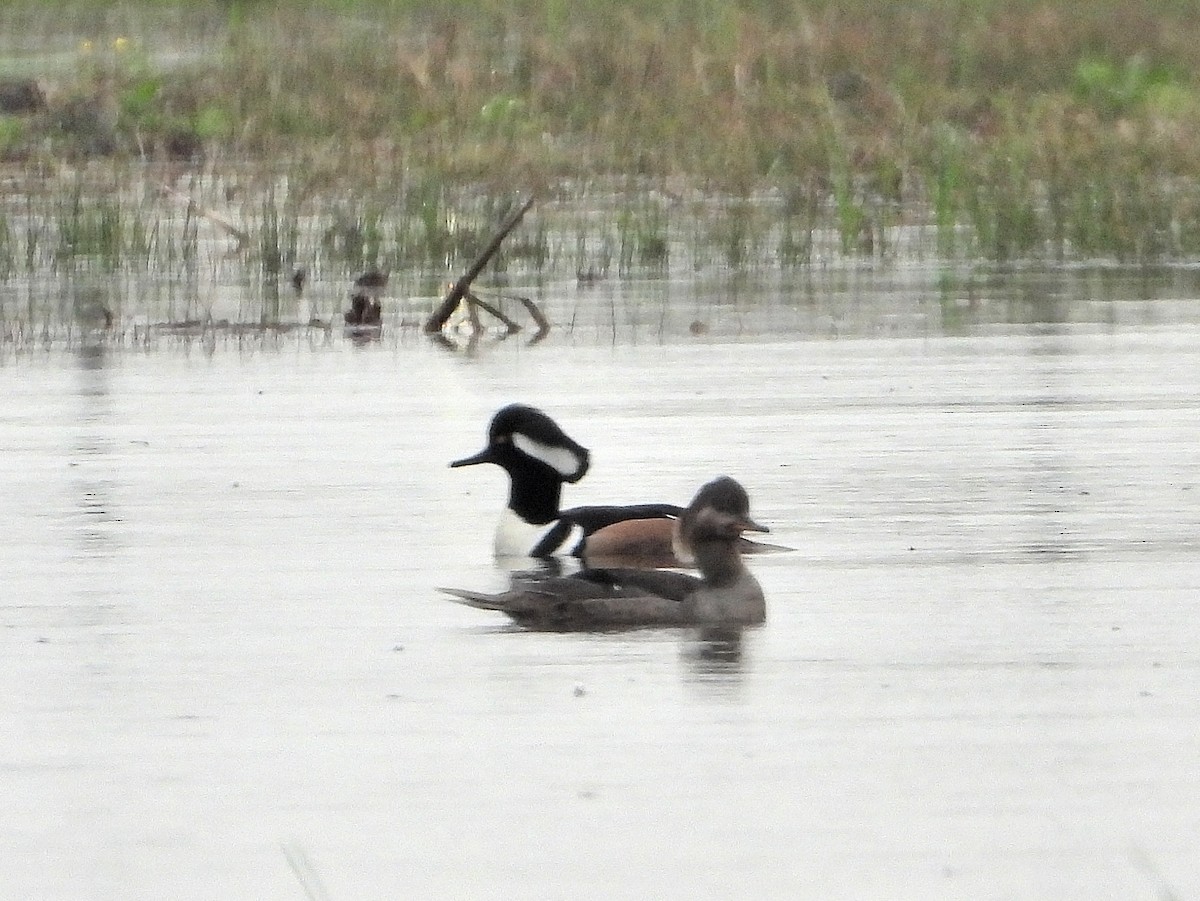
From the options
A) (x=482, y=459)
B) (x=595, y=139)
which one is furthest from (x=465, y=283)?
(x=595, y=139)

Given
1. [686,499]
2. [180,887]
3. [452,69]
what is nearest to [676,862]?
[180,887]

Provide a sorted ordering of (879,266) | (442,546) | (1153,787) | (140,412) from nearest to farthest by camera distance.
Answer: (1153,787) → (442,546) → (140,412) → (879,266)

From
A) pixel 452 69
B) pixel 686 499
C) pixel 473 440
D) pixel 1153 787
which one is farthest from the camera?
pixel 452 69

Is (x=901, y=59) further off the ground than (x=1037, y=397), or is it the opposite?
(x=901, y=59)

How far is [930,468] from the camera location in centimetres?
1177

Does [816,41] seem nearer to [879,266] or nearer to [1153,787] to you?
[879,266]

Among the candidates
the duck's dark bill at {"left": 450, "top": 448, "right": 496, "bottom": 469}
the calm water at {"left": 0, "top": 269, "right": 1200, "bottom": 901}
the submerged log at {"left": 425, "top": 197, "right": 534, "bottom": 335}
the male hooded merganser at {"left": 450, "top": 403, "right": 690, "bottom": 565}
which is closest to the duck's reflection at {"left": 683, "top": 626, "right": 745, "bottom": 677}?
the calm water at {"left": 0, "top": 269, "right": 1200, "bottom": 901}

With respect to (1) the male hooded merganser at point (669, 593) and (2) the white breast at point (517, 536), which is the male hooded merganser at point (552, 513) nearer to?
(2) the white breast at point (517, 536)

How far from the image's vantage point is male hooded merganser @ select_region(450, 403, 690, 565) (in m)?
9.86

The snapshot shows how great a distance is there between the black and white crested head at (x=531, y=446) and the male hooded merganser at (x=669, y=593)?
4.56ft

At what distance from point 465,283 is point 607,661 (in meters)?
8.65

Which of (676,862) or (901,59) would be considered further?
(901,59)

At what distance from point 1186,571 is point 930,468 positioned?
100 inches

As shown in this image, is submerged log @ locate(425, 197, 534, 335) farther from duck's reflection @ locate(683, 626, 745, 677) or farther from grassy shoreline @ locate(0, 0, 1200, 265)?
duck's reflection @ locate(683, 626, 745, 677)
